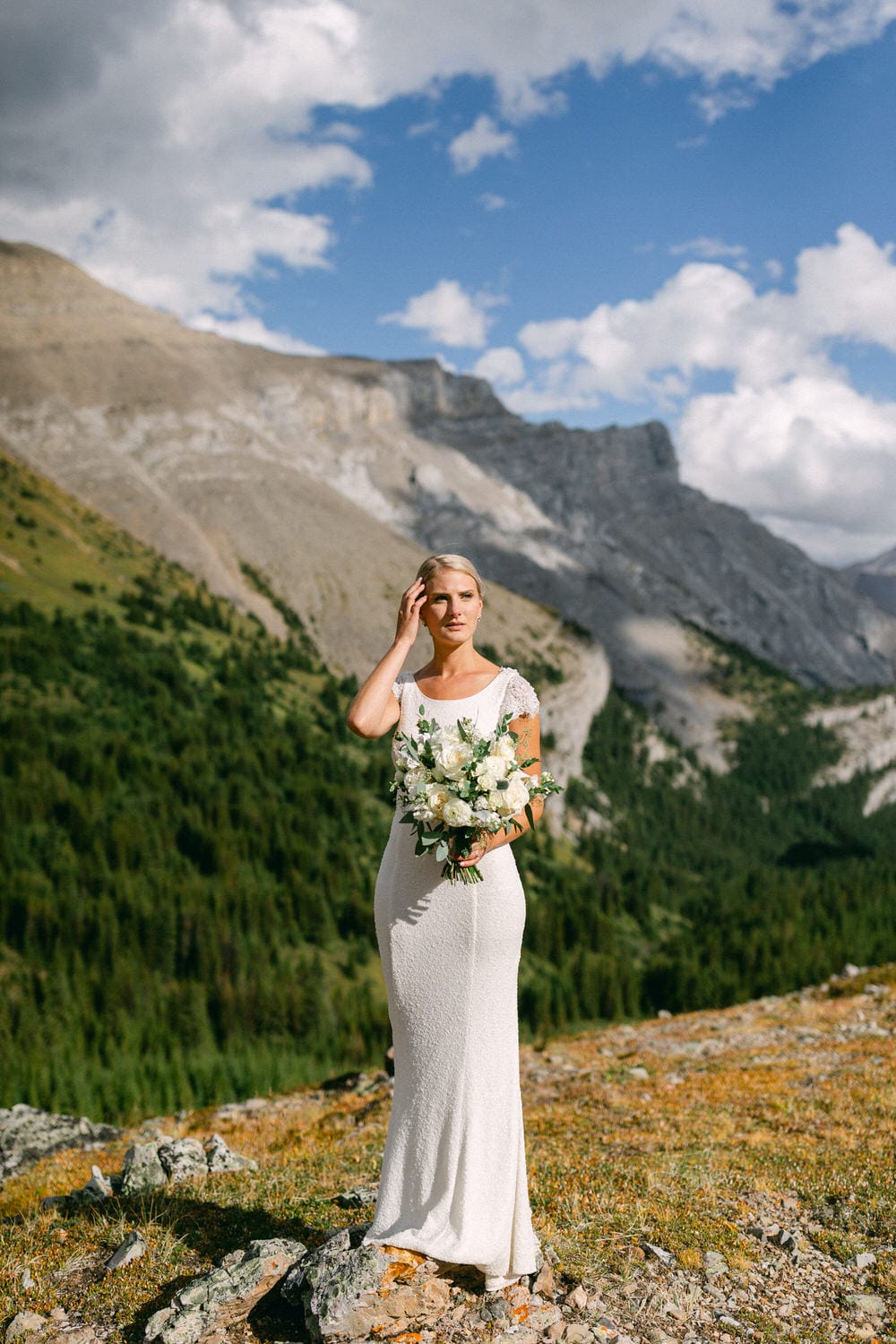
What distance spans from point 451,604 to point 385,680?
2.45 feet

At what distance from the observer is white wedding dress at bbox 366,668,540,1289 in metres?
6.68

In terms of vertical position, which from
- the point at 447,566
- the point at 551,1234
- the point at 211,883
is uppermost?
the point at 447,566

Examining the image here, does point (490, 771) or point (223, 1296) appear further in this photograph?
point (223, 1296)

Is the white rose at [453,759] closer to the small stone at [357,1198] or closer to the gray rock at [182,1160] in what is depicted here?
the small stone at [357,1198]

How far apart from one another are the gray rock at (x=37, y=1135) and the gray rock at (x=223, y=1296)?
300 inches

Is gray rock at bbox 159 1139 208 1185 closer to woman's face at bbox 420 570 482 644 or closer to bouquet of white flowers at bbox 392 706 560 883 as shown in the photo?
bouquet of white flowers at bbox 392 706 560 883

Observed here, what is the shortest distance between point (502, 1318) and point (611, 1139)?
5.57 meters

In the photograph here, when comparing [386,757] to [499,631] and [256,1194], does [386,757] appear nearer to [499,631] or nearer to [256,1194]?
[499,631]

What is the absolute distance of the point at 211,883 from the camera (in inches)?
3391

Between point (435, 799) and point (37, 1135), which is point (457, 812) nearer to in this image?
point (435, 799)

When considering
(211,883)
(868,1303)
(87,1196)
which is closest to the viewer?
(868,1303)

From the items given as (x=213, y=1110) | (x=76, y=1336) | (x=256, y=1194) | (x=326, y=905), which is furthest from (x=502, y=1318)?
(x=326, y=905)

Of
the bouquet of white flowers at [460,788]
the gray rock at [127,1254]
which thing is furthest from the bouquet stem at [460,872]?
the gray rock at [127,1254]

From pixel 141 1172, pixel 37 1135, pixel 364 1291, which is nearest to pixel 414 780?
pixel 364 1291
